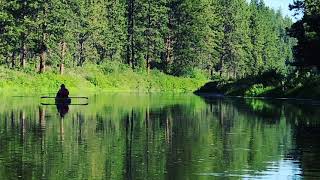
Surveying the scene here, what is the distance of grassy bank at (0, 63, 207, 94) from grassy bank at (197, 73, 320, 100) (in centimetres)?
1316

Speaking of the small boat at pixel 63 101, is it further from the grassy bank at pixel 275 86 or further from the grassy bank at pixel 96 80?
the grassy bank at pixel 275 86

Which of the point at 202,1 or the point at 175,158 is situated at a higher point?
the point at 202,1

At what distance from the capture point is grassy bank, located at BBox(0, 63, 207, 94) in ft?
269

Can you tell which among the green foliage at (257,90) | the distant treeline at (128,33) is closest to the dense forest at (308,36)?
the green foliage at (257,90)

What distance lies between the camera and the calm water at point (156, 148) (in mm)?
18031

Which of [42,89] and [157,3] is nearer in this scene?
[42,89]

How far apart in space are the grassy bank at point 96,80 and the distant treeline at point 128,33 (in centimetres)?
397

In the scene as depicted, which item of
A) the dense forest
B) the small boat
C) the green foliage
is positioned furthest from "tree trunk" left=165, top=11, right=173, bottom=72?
the small boat

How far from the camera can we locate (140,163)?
63.9 feet

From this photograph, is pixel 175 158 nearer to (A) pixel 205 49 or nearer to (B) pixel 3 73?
(B) pixel 3 73

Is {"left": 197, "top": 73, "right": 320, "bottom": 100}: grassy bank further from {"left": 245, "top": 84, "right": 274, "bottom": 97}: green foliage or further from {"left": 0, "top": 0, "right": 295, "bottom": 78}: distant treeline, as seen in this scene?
{"left": 0, "top": 0, "right": 295, "bottom": 78}: distant treeline

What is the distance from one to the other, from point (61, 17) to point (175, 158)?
74.6 meters

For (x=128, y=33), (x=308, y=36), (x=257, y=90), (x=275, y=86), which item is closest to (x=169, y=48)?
(x=128, y=33)

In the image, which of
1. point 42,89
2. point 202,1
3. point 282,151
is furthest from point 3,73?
point 282,151
